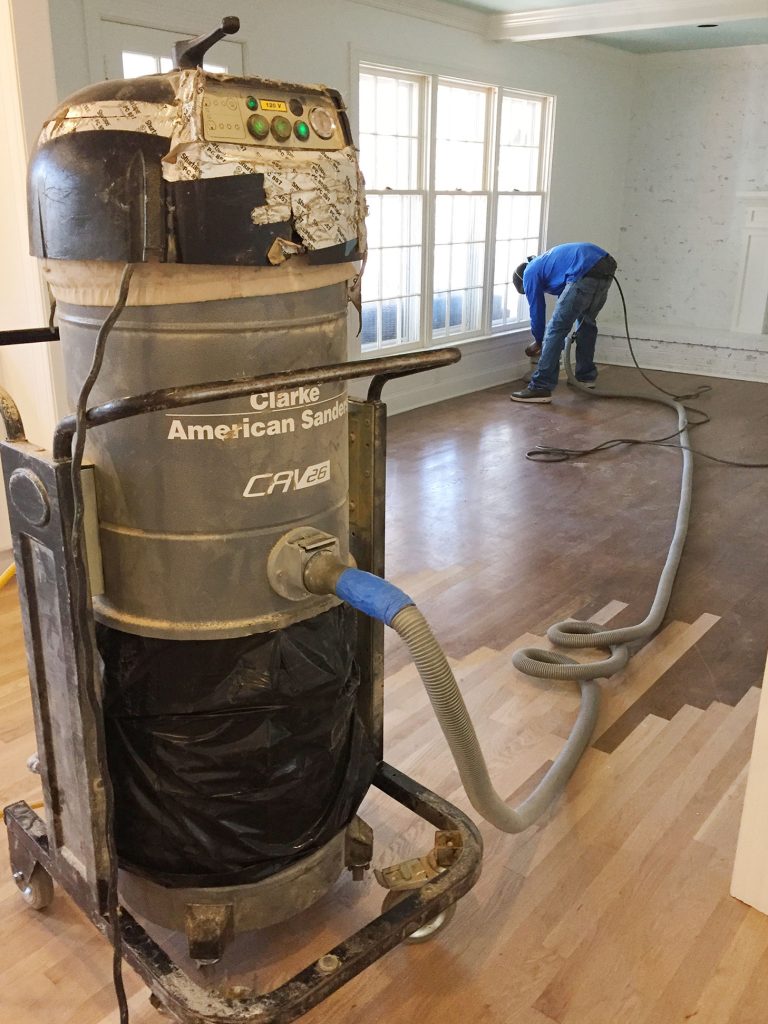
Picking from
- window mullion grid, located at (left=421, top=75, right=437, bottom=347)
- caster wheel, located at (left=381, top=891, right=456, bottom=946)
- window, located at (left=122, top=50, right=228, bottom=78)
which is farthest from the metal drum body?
window mullion grid, located at (left=421, top=75, right=437, bottom=347)

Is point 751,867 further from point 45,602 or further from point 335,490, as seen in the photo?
point 45,602

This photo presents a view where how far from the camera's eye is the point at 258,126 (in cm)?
107

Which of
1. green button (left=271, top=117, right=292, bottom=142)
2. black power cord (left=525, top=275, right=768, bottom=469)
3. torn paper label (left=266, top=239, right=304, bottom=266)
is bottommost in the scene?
black power cord (left=525, top=275, right=768, bottom=469)

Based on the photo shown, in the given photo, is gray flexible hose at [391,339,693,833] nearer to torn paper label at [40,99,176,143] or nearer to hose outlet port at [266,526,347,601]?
hose outlet port at [266,526,347,601]

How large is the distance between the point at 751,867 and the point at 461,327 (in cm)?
510

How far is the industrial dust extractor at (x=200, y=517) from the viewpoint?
3.45ft

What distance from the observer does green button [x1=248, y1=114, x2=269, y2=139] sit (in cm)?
106

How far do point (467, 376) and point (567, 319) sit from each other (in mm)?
809

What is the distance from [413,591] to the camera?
294cm

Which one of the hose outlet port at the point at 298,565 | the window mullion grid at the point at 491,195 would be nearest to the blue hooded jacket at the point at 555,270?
the window mullion grid at the point at 491,195

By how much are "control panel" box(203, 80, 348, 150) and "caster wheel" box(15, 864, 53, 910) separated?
126cm

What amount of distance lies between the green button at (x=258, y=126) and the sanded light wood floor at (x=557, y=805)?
4.24 ft

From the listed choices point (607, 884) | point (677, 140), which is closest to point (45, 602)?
point (607, 884)

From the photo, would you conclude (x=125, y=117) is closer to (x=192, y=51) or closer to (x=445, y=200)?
(x=192, y=51)
